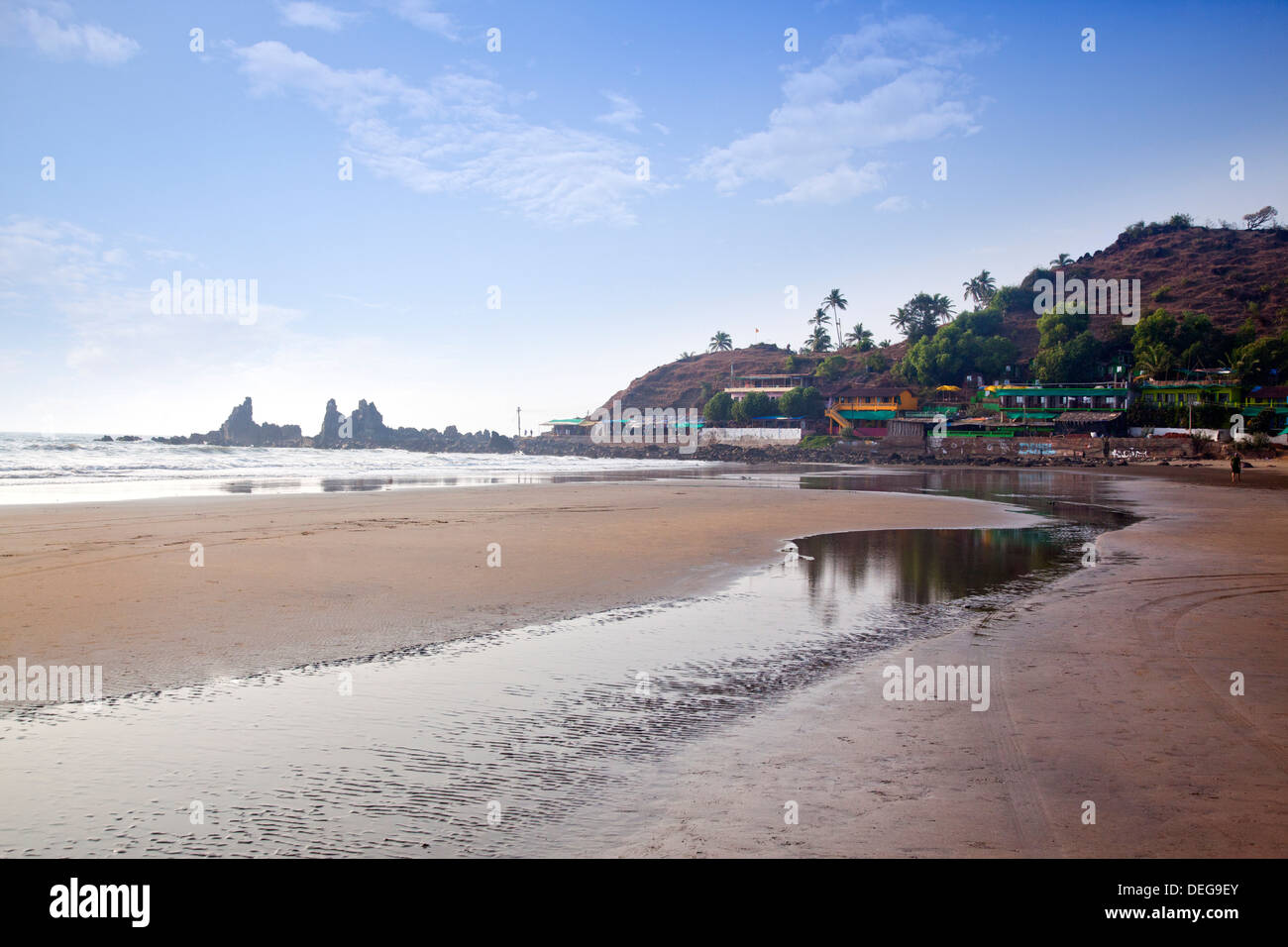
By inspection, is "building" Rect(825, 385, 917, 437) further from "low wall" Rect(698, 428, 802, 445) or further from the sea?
the sea

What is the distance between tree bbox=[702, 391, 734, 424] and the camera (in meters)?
117

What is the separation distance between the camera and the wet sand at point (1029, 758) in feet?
14.6

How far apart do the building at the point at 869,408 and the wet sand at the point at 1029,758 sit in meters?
90.9

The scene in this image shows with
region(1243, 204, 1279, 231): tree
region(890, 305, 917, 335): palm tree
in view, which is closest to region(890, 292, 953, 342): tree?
region(890, 305, 917, 335): palm tree

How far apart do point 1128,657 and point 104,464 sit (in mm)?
56854

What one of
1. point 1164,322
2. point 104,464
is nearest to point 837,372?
point 1164,322

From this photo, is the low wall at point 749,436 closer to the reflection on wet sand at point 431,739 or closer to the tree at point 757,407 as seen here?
the tree at point 757,407

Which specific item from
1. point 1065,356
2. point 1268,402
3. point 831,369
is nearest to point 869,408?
point 1065,356

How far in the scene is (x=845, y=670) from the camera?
27.4 ft

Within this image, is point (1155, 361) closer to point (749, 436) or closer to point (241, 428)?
point (749, 436)

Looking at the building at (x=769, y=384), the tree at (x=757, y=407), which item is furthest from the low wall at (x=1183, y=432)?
the building at (x=769, y=384)

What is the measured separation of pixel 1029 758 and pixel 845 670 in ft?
8.92

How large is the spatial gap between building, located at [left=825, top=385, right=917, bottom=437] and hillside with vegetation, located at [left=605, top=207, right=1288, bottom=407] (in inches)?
285
